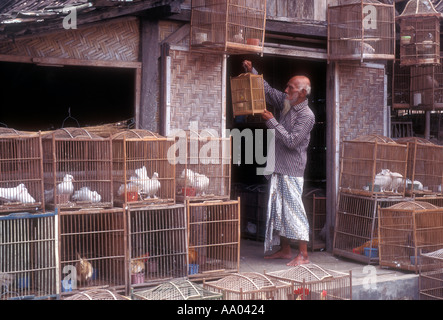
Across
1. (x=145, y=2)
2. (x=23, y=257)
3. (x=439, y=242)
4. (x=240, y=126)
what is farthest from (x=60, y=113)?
(x=439, y=242)

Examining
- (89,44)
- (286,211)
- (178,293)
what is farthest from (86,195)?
(286,211)

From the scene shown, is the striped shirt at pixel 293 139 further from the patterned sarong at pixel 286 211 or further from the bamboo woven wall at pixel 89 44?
the bamboo woven wall at pixel 89 44

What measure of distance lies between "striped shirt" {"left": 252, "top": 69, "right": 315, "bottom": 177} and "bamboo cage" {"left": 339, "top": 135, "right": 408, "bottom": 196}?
849 millimetres

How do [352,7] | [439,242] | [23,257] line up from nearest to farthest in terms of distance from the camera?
[23,257] → [439,242] → [352,7]

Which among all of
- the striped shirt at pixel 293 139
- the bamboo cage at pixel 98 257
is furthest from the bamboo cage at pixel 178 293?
the striped shirt at pixel 293 139

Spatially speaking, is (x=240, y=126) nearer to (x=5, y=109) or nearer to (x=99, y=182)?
(x=5, y=109)

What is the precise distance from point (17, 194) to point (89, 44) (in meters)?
2.11

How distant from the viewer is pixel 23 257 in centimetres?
559

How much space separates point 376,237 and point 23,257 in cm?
460

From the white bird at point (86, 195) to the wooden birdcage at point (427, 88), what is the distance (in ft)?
19.3

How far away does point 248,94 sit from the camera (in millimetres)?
7258

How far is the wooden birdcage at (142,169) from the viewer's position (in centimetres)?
625

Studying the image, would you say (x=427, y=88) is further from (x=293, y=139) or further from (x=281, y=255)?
(x=281, y=255)

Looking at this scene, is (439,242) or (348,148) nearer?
(439,242)
